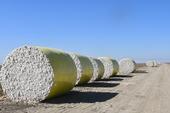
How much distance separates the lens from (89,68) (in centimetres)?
2464

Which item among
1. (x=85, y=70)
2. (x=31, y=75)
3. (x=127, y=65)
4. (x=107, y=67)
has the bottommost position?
(x=127, y=65)

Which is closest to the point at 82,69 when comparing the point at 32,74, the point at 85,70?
the point at 85,70

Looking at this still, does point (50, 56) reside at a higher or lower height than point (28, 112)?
higher

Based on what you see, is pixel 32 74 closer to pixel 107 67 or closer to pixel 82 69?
pixel 82 69

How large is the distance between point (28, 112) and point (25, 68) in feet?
10.3

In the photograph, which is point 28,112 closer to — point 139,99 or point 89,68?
point 139,99

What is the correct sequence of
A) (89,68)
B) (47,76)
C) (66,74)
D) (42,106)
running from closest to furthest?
1. (42,106)
2. (47,76)
3. (66,74)
4. (89,68)

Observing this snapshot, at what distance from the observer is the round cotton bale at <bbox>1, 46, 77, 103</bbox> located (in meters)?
15.5

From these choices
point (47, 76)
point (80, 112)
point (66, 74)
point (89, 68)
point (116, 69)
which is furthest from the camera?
point (116, 69)

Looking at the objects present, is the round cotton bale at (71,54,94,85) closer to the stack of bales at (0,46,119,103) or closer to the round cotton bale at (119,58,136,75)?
the stack of bales at (0,46,119,103)

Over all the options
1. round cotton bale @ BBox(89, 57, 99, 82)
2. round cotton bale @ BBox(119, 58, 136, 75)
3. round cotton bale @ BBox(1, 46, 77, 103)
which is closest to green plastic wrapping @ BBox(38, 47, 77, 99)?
round cotton bale @ BBox(1, 46, 77, 103)

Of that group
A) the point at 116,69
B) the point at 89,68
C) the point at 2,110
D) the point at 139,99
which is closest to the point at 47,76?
the point at 2,110

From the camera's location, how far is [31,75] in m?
15.8

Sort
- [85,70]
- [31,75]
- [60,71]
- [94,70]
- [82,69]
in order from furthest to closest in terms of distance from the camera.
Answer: [94,70], [85,70], [82,69], [60,71], [31,75]
